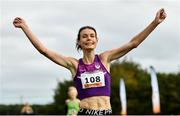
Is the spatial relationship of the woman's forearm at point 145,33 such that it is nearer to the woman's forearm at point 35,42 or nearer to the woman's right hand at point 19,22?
the woman's forearm at point 35,42

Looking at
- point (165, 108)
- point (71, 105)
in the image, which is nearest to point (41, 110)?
point (165, 108)

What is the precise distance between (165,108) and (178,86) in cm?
329

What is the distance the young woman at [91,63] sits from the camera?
7.81 metres

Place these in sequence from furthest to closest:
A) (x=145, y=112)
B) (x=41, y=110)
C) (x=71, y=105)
Answer: (x=41, y=110)
(x=145, y=112)
(x=71, y=105)

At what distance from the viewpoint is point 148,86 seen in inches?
2660

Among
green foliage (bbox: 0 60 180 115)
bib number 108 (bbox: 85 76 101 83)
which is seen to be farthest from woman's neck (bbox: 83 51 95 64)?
green foliage (bbox: 0 60 180 115)

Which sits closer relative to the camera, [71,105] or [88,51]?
[88,51]

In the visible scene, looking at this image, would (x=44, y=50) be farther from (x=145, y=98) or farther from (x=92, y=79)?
(x=145, y=98)

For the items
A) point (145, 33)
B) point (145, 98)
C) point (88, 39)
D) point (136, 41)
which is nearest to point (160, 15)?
point (145, 33)

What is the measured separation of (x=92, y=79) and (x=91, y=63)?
23 cm

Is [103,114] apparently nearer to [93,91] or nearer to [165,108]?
[93,91]

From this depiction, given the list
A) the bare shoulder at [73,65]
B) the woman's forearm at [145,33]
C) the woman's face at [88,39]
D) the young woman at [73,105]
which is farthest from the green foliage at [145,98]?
the woman's face at [88,39]

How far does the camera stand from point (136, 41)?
8023 millimetres

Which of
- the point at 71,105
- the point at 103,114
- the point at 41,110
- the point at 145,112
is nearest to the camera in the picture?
the point at 103,114
